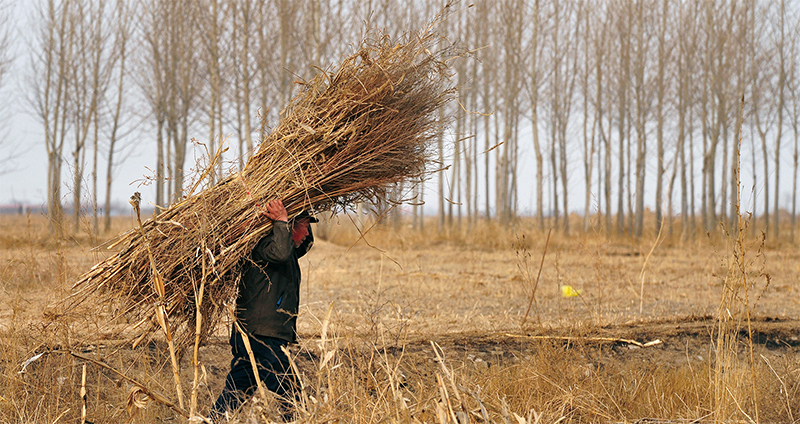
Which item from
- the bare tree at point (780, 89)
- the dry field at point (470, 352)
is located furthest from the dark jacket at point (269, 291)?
the bare tree at point (780, 89)

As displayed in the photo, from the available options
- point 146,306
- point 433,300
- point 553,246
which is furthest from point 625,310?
point 553,246

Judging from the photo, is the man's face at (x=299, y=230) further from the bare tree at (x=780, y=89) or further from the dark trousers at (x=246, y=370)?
the bare tree at (x=780, y=89)

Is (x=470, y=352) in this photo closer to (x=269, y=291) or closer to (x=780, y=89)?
(x=269, y=291)

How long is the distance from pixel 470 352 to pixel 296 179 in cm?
256

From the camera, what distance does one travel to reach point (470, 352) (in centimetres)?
516

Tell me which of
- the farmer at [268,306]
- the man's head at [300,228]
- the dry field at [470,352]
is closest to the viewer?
the dry field at [470,352]

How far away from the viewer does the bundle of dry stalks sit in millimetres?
3221

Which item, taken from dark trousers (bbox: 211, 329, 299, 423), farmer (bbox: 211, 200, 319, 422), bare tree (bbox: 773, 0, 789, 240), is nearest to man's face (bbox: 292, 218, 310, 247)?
farmer (bbox: 211, 200, 319, 422)

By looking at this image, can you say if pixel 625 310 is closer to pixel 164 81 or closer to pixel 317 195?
pixel 317 195

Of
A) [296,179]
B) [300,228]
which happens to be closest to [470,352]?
[300,228]

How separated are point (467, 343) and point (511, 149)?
15087 millimetres

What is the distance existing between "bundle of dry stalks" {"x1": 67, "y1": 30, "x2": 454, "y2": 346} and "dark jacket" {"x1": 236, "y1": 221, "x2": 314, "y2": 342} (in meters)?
0.08

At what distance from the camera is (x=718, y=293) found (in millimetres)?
8398

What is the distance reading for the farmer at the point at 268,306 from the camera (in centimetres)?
320
